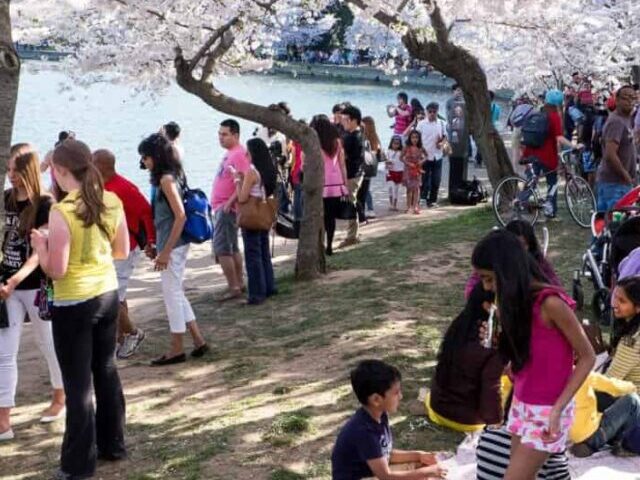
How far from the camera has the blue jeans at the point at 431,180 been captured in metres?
16.3

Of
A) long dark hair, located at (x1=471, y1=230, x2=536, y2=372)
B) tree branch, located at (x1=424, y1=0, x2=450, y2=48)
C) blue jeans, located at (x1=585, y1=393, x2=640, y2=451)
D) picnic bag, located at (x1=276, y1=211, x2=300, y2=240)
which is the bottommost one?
blue jeans, located at (x1=585, y1=393, x2=640, y2=451)

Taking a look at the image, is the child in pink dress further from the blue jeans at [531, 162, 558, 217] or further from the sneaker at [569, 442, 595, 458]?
the sneaker at [569, 442, 595, 458]

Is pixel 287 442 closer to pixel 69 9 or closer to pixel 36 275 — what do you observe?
pixel 36 275

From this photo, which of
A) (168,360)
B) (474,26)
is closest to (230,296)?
(168,360)

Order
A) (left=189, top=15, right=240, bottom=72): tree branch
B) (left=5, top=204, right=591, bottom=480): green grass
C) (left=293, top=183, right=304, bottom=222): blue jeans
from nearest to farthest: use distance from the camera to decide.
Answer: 1. (left=5, top=204, right=591, bottom=480): green grass
2. (left=189, top=15, right=240, bottom=72): tree branch
3. (left=293, top=183, right=304, bottom=222): blue jeans

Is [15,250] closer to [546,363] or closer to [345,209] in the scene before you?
[546,363]

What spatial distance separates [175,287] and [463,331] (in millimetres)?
2676

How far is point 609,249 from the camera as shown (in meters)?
7.58

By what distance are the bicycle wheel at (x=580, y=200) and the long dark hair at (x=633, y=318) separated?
663 cm

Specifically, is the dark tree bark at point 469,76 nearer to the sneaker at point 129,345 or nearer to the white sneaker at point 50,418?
the sneaker at point 129,345

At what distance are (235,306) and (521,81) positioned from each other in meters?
24.2

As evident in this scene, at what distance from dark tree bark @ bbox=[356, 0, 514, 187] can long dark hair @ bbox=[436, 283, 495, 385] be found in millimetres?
7415

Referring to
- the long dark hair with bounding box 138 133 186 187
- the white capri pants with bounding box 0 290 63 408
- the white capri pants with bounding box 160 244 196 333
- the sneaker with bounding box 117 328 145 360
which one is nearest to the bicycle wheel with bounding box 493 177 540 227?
the sneaker with bounding box 117 328 145 360

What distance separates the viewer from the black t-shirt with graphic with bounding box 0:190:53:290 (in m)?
5.81
